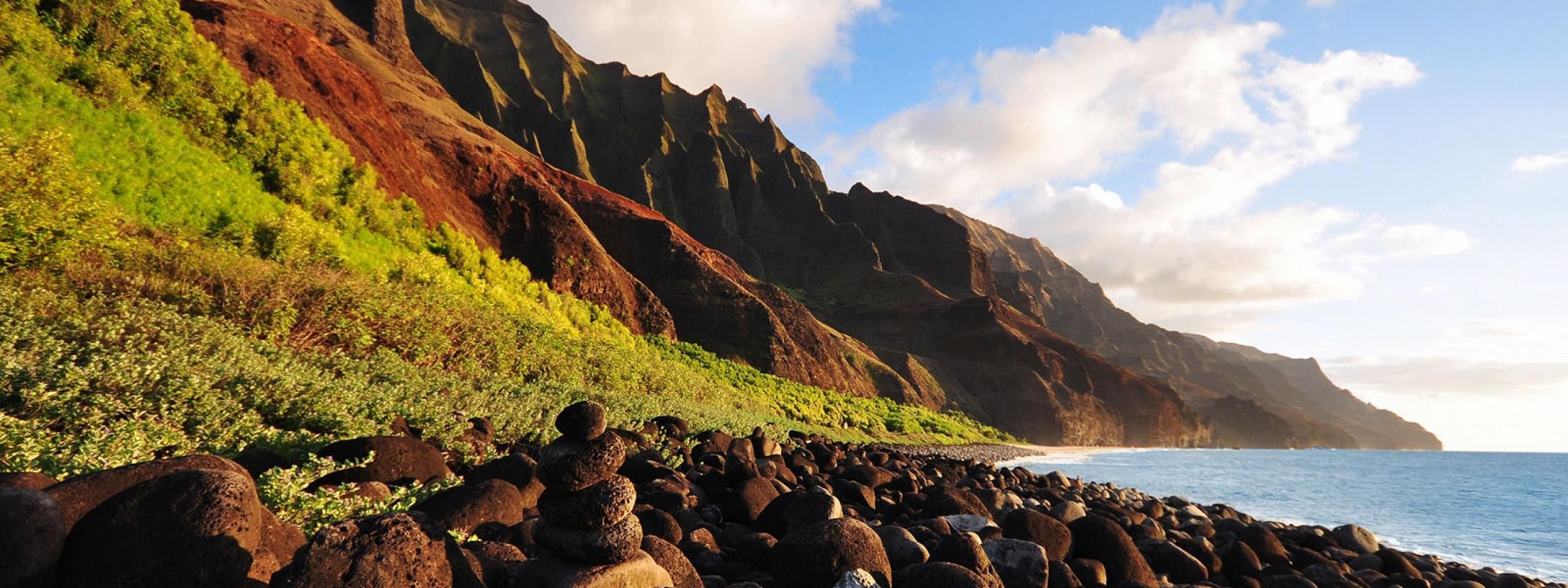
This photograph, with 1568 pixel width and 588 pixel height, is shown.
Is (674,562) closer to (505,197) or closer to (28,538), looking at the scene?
(28,538)

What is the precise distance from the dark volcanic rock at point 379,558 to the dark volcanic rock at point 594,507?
0.80 metres

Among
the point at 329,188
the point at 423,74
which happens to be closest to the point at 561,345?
the point at 329,188

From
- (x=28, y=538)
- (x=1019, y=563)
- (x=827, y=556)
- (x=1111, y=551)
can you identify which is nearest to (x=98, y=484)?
(x=28, y=538)

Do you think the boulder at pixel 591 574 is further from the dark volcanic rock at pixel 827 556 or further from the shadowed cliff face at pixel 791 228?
the shadowed cliff face at pixel 791 228

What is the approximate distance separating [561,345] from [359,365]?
10.2 metres

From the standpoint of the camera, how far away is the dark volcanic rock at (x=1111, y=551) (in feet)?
22.3

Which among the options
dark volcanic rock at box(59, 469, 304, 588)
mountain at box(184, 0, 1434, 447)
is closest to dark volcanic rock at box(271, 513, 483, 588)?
dark volcanic rock at box(59, 469, 304, 588)

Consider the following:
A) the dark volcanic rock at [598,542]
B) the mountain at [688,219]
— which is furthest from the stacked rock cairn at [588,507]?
the mountain at [688,219]

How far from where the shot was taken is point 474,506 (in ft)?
16.3

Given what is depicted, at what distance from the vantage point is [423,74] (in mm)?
59094

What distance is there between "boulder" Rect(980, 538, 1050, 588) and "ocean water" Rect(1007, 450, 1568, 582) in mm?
19006

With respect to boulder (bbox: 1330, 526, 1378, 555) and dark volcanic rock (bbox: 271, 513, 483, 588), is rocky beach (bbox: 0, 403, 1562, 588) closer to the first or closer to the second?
dark volcanic rock (bbox: 271, 513, 483, 588)

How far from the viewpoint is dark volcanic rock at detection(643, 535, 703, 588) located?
427 cm

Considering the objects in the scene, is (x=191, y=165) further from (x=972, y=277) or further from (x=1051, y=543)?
(x=972, y=277)
